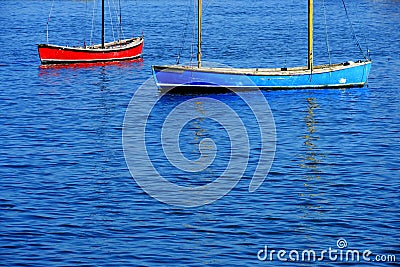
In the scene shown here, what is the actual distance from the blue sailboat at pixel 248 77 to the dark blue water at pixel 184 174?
3.25ft

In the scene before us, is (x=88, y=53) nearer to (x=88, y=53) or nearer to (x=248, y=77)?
(x=88, y=53)

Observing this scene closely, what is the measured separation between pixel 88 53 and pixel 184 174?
45301 millimetres

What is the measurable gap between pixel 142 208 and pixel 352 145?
17.4 meters

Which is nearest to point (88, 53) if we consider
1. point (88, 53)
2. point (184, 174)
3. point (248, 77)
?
point (88, 53)

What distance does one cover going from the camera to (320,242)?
34.3 meters

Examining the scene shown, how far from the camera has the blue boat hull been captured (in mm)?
66438

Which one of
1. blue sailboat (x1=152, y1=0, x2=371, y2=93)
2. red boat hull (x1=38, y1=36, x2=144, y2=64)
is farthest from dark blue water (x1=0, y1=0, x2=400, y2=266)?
red boat hull (x1=38, y1=36, x2=144, y2=64)

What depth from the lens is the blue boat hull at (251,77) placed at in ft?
218

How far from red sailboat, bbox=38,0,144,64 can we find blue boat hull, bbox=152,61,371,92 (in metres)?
21.2

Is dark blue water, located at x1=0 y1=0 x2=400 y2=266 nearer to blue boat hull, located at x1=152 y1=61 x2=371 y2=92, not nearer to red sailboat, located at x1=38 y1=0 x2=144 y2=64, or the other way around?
blue boat hull, located at x1=152 y1=61 x2=371 y2=92

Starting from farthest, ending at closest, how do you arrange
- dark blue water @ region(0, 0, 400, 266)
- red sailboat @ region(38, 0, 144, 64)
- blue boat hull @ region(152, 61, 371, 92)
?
red sailboat @ region(38, 0, 144, 64)
blue boat hull @ region(152, 61, 371, 92)
dark blue water @ region(0, 0, 400, 266)

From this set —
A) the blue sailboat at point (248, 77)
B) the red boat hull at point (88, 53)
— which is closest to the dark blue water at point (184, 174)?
the blue sailboat at point (248, 77)

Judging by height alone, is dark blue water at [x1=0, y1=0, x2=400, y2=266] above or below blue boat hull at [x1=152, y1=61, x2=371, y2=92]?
below

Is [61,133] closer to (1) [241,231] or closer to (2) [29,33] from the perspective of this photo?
(1) [241,231]
